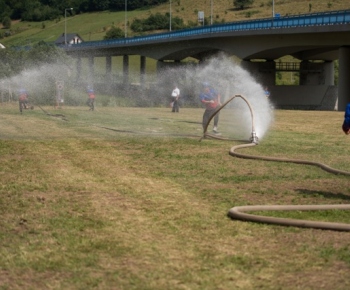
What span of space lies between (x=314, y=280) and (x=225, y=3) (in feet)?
503

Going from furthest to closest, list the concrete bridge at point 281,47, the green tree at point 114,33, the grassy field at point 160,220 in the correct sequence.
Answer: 1. the green tree at point 114,33
2. the concrete bridge at point 281,47
3. the grassy field at point 160,220

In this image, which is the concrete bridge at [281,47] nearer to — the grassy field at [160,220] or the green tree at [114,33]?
the green tree at [114,33]

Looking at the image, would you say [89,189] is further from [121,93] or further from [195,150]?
[121,93]

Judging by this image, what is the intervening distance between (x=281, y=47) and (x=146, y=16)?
8907 cm

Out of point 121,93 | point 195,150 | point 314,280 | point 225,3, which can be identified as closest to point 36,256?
point 314,280

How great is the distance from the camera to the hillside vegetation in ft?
425

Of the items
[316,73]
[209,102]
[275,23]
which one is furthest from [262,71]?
[209,102]

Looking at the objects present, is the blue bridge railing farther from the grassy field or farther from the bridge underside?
the grassy field

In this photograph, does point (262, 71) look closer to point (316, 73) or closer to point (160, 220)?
point (316, 73)

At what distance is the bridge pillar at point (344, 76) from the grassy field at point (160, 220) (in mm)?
42178

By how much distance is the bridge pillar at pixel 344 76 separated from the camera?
59906 millimetres

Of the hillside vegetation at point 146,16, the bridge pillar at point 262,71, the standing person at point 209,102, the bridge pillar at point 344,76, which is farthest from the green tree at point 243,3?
the standing person at point 209,102

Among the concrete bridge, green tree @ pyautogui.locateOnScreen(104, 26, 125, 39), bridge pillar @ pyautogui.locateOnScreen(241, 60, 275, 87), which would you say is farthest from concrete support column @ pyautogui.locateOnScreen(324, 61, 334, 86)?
green tree @ pyautogui.locateOnScreen(104, 26, 125, 39)

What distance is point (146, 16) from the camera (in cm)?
14938
